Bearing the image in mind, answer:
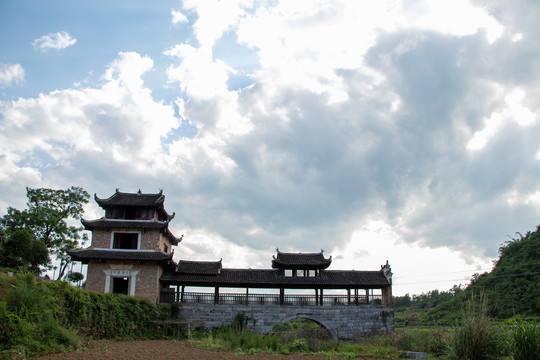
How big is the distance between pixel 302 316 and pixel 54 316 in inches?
650

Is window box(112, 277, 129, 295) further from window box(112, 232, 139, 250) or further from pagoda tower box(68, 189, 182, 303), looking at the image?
window box(112, 232, 139, 250)

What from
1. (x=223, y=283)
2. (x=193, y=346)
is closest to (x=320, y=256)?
(x=223, y=283)

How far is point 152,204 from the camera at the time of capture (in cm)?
2750

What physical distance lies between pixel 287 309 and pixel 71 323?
47.8 feet

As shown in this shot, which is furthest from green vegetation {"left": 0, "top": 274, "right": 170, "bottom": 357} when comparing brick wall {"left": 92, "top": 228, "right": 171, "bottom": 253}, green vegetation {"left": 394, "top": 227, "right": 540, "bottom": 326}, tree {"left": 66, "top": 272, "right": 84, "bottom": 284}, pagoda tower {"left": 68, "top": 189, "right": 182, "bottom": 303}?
green vegetation {"left": 394, "top": 227, "right": 540, "bottom": 326}

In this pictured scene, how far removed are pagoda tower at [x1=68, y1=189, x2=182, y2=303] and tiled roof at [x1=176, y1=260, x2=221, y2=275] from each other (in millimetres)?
804

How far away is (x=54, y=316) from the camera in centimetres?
1429

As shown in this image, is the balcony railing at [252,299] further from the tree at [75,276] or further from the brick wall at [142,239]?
the tree at [75,276]

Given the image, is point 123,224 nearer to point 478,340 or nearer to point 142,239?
point 142,239

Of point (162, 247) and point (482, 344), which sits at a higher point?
point (162, 247)

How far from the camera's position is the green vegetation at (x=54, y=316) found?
37.0 feet

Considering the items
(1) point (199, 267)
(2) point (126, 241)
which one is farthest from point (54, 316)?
(1) point (199, 267)

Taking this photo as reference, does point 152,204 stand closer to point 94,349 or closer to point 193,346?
point 193,346

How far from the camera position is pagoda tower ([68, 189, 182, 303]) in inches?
1017
